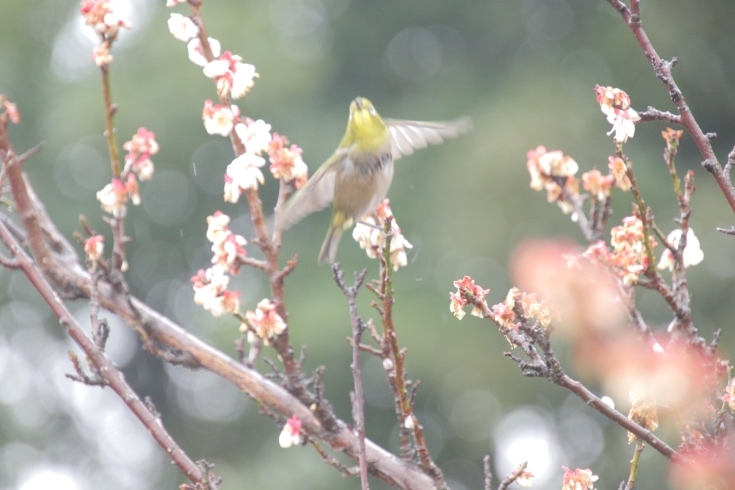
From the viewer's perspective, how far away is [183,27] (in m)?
1.96

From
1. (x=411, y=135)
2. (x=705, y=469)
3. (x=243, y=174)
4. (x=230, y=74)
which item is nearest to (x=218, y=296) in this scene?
(x=243, y=174)

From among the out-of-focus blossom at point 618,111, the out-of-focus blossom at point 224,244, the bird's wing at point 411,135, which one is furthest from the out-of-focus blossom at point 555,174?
the out-of-focus blossom at point 224,244

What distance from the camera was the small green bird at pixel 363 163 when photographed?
2.77 metres

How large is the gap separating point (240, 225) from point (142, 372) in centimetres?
300

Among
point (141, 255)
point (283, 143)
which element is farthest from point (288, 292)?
point (283, 143)

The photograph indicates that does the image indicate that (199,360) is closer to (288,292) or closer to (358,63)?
(288,292)

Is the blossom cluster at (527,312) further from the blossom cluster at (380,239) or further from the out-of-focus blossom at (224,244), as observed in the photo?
the out-of-focus blossom at (224,244)

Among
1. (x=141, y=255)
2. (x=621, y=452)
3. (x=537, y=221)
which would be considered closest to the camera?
(x=621, y=452)

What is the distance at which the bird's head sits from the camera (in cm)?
294

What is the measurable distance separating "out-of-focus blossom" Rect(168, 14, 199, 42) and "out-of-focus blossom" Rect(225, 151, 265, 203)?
11.7 inches

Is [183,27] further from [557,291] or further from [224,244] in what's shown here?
[557,291]

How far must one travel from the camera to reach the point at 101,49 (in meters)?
2.00

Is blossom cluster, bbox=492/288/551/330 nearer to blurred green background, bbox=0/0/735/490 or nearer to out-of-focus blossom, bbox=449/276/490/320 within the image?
out-of-focus blossom, bbox=449/276/490/320

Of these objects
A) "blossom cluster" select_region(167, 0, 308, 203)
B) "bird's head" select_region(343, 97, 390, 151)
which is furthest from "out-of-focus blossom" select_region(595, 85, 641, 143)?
"bird's head" select_region(343, 97, 390, 151)
